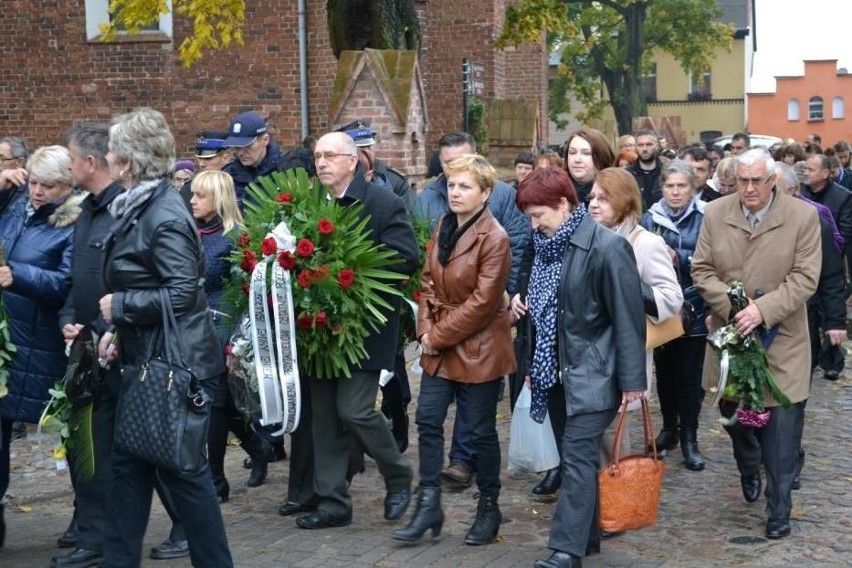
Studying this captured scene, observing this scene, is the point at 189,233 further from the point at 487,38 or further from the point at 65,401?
the point at 487,38

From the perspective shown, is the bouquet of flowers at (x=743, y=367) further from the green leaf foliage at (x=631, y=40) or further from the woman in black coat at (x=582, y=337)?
the green leaf foliage at (x=631, y=40)

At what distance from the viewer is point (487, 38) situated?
2752 centimetres

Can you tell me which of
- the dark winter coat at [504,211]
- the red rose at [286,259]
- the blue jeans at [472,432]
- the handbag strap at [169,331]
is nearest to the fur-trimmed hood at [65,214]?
the red rose at [286,259]

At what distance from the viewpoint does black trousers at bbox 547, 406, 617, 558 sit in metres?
6.48

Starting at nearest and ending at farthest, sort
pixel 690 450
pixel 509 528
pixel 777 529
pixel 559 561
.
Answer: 1. pixel 559 561
2. pixel 777 529
3. pixel 509 528
4. pixel 690 450

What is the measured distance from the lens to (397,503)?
7.68 m

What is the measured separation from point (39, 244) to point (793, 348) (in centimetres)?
400

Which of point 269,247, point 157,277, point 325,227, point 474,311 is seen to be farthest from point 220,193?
point 157,277

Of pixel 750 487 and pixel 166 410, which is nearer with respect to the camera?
pixel 166 410

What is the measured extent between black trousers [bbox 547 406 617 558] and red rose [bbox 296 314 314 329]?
1522mm

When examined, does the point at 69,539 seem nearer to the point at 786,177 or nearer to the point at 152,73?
the point at 786,177

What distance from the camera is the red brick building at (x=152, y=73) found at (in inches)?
850

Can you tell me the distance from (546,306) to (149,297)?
6.43 ft

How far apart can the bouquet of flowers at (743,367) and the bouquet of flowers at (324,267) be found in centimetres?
177
